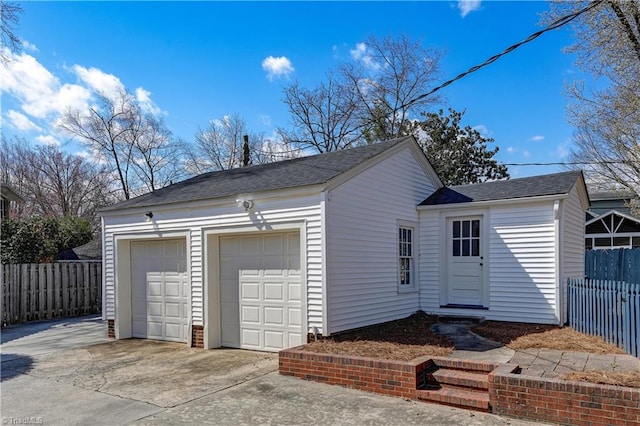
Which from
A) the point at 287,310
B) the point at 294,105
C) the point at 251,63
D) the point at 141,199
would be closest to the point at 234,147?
the point at 294,105

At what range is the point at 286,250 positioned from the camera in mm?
7883

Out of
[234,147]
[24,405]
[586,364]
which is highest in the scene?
[234,147]

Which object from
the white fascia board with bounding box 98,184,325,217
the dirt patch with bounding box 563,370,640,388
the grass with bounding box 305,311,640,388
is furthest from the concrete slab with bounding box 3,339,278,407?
the dirt patch with bounding box 563,370,640,388

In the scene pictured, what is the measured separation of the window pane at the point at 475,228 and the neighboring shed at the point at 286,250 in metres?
0.04

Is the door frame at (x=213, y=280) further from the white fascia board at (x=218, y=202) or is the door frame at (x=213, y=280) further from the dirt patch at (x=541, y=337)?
the dirt patch at (x=541, y=337)

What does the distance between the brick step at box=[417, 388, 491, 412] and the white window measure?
4229 mm

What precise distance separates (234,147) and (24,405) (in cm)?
2591

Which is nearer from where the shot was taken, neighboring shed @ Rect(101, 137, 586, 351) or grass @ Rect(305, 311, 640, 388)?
grass @ Rect(305, 311, 640, 388)

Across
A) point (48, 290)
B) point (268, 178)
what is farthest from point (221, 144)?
point (268, 178)

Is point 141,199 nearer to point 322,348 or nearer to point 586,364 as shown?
point 322,348

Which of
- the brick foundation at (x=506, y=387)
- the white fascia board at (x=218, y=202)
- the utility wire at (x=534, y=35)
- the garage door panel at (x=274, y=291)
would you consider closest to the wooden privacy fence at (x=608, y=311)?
the brick foundation at (x=506, y=387)

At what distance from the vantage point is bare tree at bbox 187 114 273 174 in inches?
1191

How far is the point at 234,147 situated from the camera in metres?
30.3

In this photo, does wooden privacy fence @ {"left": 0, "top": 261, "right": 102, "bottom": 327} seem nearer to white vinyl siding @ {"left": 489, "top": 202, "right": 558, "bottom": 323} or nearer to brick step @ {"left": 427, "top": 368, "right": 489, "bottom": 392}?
brick step @ {"left": 427, "top": 368, "right": 489, "bottom": 392}
